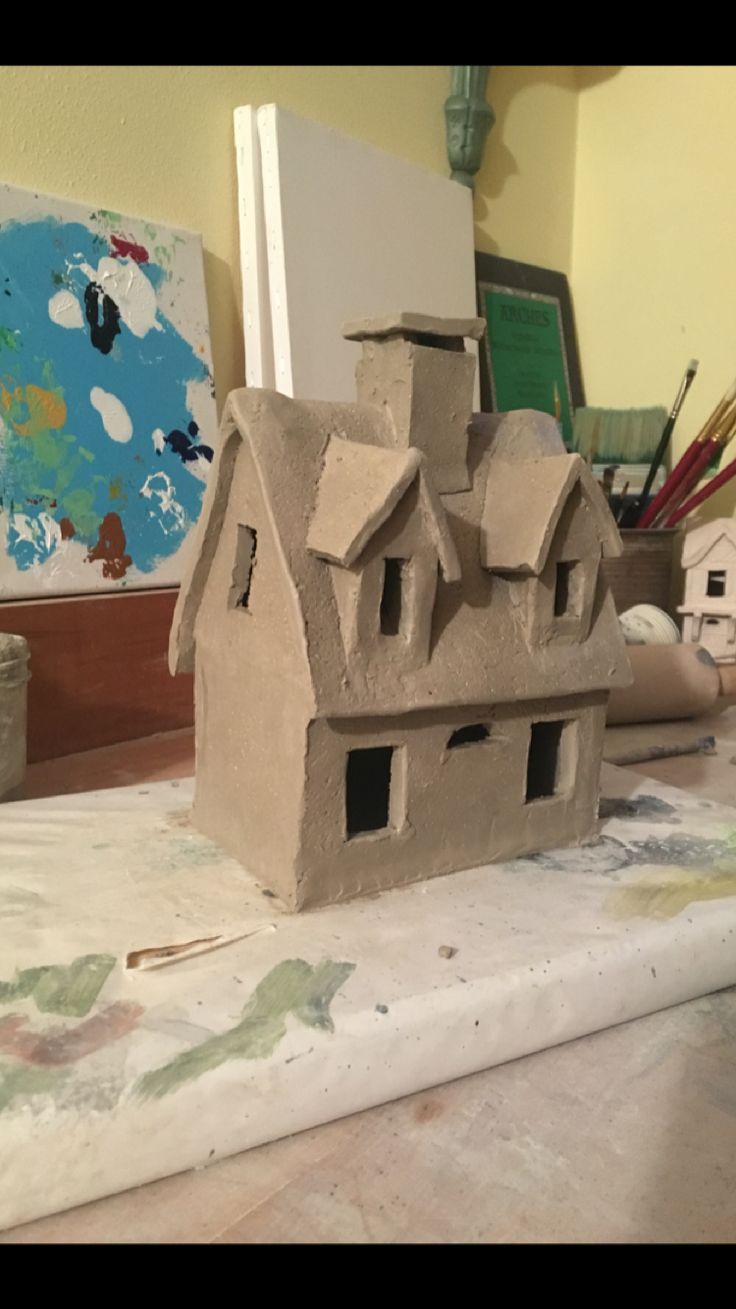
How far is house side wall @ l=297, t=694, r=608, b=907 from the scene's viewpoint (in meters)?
1.15

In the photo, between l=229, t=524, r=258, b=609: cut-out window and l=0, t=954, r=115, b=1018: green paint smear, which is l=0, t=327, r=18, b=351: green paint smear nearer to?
l=229, t=524, r=258, b=609: cut-out window

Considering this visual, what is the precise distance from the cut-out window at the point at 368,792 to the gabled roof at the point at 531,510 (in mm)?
335

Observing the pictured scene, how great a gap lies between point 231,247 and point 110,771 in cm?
121

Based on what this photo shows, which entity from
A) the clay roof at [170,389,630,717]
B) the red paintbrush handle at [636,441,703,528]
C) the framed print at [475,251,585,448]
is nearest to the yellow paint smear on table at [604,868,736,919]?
the clay roof at [170,389,630,717]

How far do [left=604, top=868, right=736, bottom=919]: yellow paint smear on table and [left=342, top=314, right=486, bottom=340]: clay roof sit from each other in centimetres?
75

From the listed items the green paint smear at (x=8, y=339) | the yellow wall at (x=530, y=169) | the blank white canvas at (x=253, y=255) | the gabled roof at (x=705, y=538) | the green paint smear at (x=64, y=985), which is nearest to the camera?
the green paint smear at (x=64, y=985)

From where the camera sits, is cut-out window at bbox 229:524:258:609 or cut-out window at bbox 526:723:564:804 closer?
cut-out window at bbox 229:524:258:609

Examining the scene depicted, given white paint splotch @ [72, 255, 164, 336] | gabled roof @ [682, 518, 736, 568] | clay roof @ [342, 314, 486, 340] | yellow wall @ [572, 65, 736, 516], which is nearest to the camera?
clay roof @ [342, 314, 486, 340]

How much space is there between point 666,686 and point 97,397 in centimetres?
142

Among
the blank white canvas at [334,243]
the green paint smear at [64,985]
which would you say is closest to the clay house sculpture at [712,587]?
the blank white canvas at [334,243]

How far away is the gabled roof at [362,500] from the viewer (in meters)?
1.08

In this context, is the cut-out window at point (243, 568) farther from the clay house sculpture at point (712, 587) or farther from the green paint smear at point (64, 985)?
the clay house sculpture at point (712, 587)

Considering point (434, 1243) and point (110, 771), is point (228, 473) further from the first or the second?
point (434, 1243)

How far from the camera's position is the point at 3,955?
1.04 m
